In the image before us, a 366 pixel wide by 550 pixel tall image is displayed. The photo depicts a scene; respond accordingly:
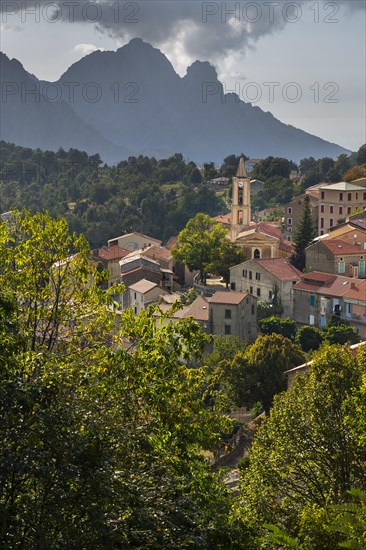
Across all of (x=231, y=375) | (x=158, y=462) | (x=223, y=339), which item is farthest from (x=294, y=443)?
(x=223, y=339)

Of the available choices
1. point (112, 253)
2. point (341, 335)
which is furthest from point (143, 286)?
point (112, 253)

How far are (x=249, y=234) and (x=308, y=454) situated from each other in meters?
37.5

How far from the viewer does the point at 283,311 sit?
4366 cm

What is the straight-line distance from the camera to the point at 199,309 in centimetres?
4250

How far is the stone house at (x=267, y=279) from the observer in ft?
144

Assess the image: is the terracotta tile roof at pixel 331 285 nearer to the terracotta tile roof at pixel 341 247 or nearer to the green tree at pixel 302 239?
the terracotta tile roof at pixel 341 247

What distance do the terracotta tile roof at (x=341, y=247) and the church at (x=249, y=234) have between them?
537 cm

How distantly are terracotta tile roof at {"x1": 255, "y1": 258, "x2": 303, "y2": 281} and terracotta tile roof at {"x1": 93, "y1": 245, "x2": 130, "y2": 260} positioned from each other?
66.3 feet

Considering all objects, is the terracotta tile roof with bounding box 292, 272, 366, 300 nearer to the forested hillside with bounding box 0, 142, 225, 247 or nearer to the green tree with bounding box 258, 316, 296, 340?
the green tree with bounding box 258, 316, 296, 340

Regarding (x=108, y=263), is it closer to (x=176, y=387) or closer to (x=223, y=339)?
(x=223, y=339)

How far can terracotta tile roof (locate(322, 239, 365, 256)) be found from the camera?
4553cm

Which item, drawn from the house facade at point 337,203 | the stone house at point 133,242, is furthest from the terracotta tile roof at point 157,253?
the house facade at point 337,203

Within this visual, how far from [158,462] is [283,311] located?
35093 mm

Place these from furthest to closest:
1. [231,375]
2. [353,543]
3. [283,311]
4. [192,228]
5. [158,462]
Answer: [192,228]
[283,311]
[231,375]
[158,462]
[353,543]
